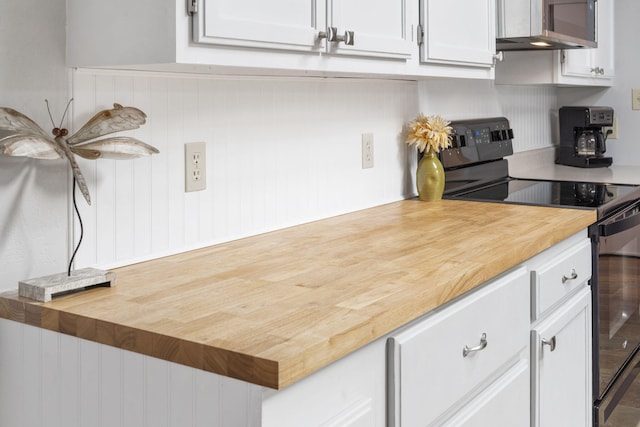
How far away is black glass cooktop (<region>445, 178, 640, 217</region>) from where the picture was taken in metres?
2.37

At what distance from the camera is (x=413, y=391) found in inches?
50.1

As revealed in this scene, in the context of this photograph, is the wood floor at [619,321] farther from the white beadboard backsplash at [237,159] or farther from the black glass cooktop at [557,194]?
the white beadboard backsplash at [237,159]

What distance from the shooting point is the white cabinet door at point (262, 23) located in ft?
4.12

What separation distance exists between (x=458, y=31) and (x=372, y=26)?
0.49 m

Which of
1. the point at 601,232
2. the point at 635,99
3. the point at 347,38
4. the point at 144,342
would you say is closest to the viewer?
the point at 144,342

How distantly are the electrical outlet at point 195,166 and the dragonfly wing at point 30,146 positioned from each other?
15.6 inches

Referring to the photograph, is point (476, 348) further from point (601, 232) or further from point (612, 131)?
point (612, 131)

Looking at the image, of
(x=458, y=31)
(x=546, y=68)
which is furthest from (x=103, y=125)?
(x=546, y=68)

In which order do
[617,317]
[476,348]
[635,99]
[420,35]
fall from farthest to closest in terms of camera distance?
[635,99], [617,317], [420,35], [476,348]

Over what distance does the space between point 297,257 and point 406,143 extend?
100 cm

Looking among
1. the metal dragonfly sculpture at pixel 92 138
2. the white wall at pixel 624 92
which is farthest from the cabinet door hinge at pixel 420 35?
the white wall at pixel 624 92

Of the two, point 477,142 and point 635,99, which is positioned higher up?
point 635,99

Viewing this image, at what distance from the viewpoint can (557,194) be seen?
8.50ft

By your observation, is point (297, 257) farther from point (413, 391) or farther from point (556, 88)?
point (556, 88)
